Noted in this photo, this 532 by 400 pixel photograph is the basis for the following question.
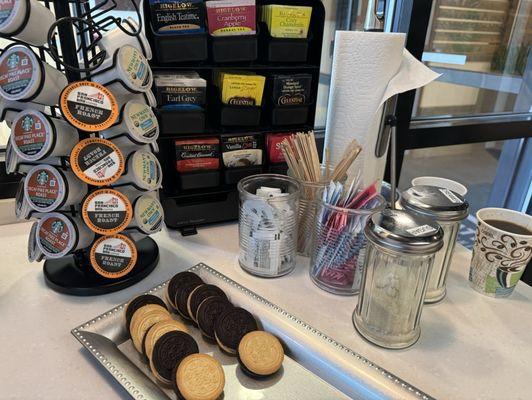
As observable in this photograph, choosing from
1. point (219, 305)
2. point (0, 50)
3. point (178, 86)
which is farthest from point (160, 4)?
point (219, 305)

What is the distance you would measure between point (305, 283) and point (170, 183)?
316mm

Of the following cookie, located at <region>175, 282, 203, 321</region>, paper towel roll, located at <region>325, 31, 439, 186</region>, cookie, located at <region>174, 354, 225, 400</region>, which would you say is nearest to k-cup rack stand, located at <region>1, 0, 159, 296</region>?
cookie, located at <region>175, 282, 203, 321</region>

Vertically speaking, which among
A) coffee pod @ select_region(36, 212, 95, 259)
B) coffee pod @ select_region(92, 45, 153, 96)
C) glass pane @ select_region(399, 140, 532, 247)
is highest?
coffee pod @ select_region(92, 45, 153, 96)

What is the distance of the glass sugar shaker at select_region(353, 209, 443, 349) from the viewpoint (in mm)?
458

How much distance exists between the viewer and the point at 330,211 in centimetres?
56

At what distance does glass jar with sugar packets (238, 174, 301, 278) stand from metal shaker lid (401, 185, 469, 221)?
169 millimetres

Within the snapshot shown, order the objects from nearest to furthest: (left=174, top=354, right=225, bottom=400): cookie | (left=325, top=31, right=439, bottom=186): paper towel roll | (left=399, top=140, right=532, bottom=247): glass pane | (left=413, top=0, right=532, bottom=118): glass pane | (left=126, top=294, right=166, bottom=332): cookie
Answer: (left=174, top=354, right=225, bottom=400): cookie, (left=126, top=294, right=166, bottom=332): cookie, (left=325, top=31, right=439, bottom=186): paper towel roll, (left=413, top=0, right=532, bottom=118): glass pane, (left=399, top=140, right=532, bottom=247): glass pane

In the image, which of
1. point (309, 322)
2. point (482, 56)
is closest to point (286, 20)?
point (309, 322)

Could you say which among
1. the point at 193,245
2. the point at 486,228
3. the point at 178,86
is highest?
the point at 178,86

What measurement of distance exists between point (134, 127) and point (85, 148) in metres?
0.07

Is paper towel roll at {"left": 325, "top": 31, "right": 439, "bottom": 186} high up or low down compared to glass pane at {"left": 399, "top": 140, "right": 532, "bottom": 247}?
up

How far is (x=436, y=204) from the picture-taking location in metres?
0.54

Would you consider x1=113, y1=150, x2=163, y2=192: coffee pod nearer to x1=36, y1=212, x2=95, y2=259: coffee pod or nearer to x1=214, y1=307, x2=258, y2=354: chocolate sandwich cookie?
x1=36, y1=212, x2=95, y2=259: coffee pod

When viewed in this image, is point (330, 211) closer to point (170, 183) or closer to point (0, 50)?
point (170, 183)
